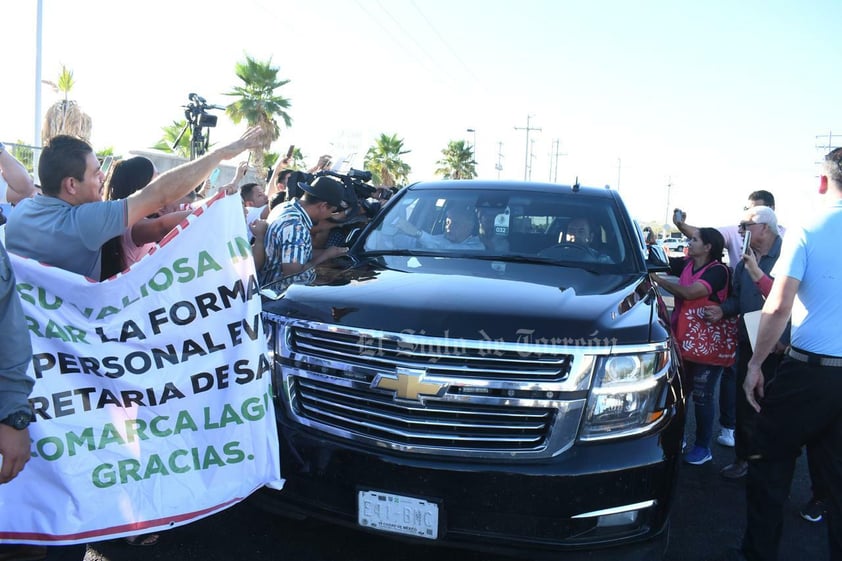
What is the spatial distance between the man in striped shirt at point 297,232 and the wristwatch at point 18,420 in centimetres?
211

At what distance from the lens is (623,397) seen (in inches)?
102

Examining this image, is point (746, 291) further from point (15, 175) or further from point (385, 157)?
point (385, 157)

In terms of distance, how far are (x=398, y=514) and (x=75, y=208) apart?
1.77m

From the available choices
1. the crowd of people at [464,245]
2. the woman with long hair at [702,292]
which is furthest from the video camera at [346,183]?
the woman with long hair at [702,292]

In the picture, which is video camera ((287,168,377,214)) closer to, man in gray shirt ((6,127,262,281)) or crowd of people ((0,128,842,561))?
crowd of people ((0,128,842,561))

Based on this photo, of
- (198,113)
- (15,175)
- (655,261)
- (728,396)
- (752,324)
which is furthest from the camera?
(198,113)

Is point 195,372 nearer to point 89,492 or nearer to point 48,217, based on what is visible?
point 89,492

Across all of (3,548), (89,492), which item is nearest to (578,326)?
(89,492)

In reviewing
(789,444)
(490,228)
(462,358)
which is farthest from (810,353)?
(490,228)

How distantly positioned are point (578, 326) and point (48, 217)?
7.09 ft

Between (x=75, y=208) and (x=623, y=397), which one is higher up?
(x=75, y=208)

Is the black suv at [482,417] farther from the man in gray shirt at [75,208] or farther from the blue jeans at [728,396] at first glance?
the blue jeans at [728,396]

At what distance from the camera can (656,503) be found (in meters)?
2.59

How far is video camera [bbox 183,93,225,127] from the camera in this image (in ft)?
27.2
